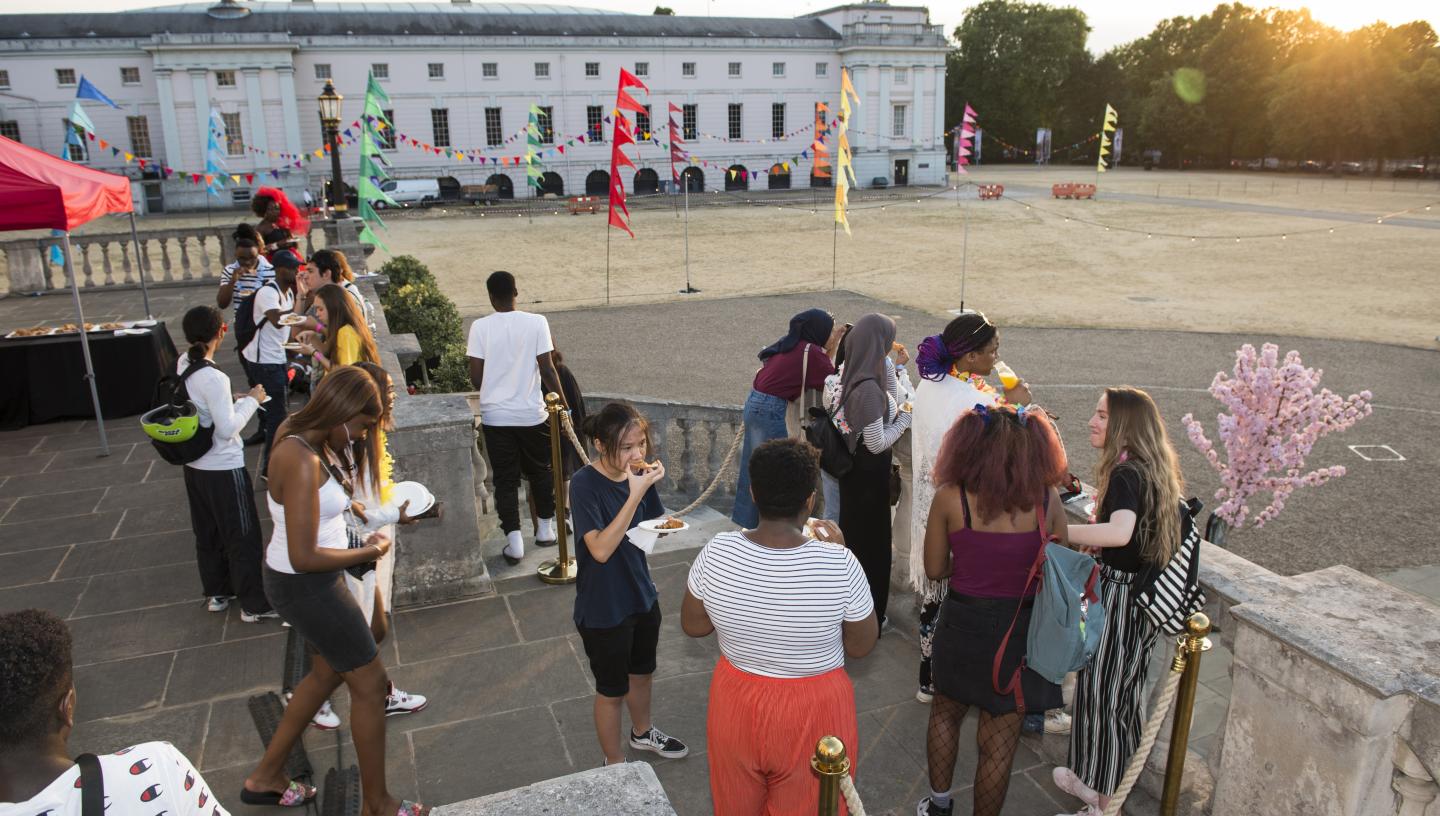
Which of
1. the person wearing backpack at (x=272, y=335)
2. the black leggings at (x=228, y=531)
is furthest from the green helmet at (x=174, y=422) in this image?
the person wearing backpack at (x=272, y=335)

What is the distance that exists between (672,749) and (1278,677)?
2455 millimetres

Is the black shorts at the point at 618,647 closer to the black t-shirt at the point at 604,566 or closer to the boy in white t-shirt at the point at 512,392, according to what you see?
the black t-shirt at the point at 604,566

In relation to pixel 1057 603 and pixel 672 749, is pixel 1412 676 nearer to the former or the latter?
pixel 1057 603

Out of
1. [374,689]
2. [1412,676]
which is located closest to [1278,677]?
[1412,676]

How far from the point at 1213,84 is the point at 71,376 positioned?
81165 millimetres

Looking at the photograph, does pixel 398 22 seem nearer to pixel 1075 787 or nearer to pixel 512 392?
pixel 512 392

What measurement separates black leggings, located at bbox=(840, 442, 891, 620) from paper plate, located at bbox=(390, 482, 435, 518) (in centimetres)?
217

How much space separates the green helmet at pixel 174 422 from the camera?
4.95 metres

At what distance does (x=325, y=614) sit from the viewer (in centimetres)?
363

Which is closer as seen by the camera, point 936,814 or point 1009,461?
point 1009,461

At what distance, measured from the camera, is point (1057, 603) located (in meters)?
3.36

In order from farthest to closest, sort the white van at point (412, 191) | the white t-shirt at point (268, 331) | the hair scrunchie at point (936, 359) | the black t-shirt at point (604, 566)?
the white van at point (412, 191) → the white t-shirt at point (268, 331) → the hair scrunchie at point (936, 359) → the black t-shirt at point (604, 566)

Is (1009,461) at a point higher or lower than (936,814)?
higher

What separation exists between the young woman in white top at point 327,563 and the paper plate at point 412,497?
339mm
